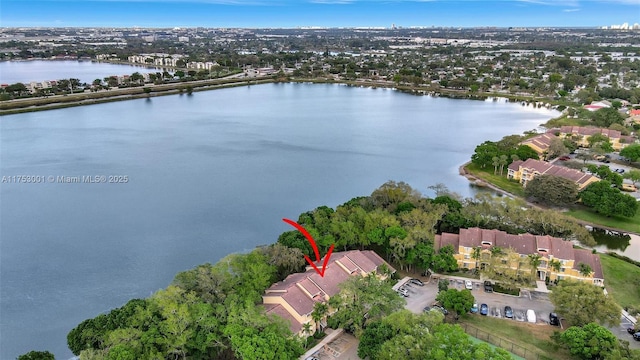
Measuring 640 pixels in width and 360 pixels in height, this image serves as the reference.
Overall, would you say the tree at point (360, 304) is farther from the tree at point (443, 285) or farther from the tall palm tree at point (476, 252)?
the tall palm tree at point (476, 252)

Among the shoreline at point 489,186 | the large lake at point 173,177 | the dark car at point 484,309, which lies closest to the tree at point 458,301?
the dark car at point 484,309

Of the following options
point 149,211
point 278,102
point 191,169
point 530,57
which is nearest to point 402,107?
point 278,102

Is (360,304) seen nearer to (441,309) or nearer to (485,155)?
(441,309)

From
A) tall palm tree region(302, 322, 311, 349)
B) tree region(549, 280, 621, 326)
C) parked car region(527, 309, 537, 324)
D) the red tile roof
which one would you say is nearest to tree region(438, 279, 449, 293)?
parked car region(527, 309, 537, 324)

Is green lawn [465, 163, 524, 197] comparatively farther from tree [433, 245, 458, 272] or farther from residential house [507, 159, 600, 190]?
tree [433, 245, 458, 272]

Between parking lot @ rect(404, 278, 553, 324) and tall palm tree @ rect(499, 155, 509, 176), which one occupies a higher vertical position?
tall palm tree @ rect(499, 155, 509, 176)

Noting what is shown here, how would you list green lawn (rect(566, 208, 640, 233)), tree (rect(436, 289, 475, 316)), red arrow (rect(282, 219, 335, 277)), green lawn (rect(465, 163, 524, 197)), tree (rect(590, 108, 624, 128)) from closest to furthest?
tree (rect(436, 289, 475, 316)) < red arrow (rect(282, 219, 335, 277)) < green lawn (rect(566, 208, 640, 233)) < green lawn (rect(465, 163, 524, 197)) < tree (rect(590, 108, 624, 128))

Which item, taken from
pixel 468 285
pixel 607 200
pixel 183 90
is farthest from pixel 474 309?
pixel 183 90

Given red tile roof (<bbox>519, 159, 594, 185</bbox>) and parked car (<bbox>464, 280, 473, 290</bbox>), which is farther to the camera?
red tile roof (<bbox>519, 159, 594, 185</bbox>)
